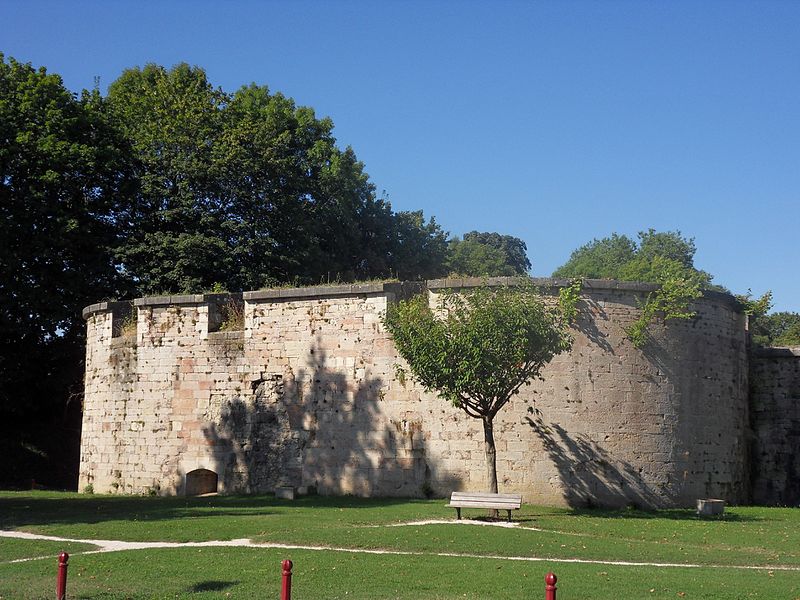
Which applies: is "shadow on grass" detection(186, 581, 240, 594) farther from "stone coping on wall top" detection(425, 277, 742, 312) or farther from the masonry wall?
the masonry wall

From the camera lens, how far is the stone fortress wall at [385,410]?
23219 millimetres

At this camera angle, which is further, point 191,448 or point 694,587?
point 191,448

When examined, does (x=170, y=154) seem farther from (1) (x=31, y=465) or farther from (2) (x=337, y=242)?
(1) (x=31, y=465)

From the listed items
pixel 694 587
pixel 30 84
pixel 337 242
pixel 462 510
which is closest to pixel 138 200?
pixel 30 84

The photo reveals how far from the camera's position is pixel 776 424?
27.5 m

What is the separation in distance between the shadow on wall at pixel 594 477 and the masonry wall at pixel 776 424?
5.94 metres

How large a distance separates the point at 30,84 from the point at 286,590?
96.4 feet

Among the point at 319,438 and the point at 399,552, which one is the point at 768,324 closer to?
the point at 319,438

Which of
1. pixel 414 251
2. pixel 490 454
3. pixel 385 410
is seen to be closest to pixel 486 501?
pixel 490 454

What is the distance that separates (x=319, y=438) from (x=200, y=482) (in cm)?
402

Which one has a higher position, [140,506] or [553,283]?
[553,283]

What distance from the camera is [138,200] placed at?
37.1 meters

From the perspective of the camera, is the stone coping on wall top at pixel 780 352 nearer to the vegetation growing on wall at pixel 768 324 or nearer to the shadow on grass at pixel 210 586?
the vegetation growing on wall at pixel 768 324

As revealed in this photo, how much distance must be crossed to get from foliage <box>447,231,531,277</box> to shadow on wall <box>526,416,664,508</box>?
19048 mm
